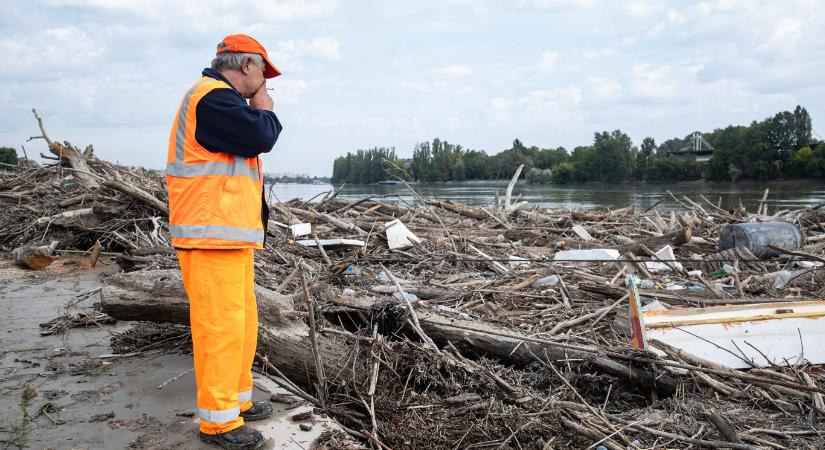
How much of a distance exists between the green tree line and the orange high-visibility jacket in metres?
41.4

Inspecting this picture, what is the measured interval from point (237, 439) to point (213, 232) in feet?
2.99

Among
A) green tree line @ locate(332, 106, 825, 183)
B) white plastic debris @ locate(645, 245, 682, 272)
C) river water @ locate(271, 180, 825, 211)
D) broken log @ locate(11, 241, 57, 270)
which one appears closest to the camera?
white plastic debris @ locate(645, 245, 682, 272)

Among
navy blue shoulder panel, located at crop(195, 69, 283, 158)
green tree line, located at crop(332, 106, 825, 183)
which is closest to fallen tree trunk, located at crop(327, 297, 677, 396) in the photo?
navy blue shoulder panel, located at crop(195, 69, 283, 158)

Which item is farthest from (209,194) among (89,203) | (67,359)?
(89,203)

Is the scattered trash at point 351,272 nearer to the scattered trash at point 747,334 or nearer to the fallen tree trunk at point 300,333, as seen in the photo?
the fallen tree trunk at point 300,333

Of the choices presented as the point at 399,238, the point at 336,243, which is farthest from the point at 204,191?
the point at 399,238

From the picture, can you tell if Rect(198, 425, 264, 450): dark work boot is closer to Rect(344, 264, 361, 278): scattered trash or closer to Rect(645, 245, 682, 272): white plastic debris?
Rect(344, 264, 361, 278): scattered trash

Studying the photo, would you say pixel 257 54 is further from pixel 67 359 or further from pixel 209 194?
pixel 67 359

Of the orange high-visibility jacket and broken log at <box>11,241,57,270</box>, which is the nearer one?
the orange high-visibility jacket

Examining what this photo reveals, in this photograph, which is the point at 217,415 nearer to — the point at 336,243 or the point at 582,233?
the point at 336,243

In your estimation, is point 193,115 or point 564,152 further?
point 564,152

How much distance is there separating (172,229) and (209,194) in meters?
0.25

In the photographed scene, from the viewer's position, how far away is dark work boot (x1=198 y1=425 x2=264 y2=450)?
257cm

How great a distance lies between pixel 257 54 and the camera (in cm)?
275
